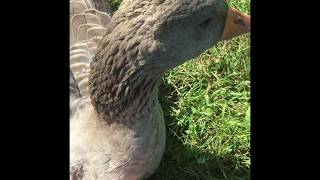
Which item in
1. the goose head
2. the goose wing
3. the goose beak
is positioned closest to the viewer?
the goose head

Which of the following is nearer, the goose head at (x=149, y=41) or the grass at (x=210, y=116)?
the goose head at (x=149, y=41)

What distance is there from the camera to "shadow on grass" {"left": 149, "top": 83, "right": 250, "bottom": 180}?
2.68m

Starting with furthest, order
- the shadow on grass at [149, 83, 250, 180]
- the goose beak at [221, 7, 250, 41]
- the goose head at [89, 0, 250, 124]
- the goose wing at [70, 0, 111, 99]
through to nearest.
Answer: the shadow on grass at [149, 83, 250, 180] → the goose wing at [70, 0, 111, 99] → the goose beak at [221, 7, 250, 41] → the goose head at [89, 0, 250, 124]

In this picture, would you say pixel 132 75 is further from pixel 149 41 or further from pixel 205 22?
pixel 205 22

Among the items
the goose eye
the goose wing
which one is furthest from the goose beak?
the goose wing

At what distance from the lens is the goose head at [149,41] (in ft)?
5.64

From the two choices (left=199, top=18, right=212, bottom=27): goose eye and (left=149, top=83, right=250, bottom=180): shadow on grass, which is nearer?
(left=199, top=18, right=212, bottom=27): goose eye

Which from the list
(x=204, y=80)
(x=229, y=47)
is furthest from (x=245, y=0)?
(x=204, y=80)

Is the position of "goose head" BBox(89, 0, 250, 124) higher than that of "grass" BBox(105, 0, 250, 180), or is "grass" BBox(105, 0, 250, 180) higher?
"goose head" BBox(89, 0, 250, 124)

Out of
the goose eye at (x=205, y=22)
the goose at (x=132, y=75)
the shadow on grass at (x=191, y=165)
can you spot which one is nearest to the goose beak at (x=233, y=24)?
the goose at (x=132, y=75)

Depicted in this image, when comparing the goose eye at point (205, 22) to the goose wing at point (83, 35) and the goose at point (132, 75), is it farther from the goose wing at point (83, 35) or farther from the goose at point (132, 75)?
the goose wing at point (83, 35)

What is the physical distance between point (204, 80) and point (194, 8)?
1381 millimetres

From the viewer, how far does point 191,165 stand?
2701 millimetres

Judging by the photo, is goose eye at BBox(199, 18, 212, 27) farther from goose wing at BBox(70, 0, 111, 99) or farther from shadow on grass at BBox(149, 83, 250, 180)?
shadow on grass at BBox(149, 83, 250, 180)
